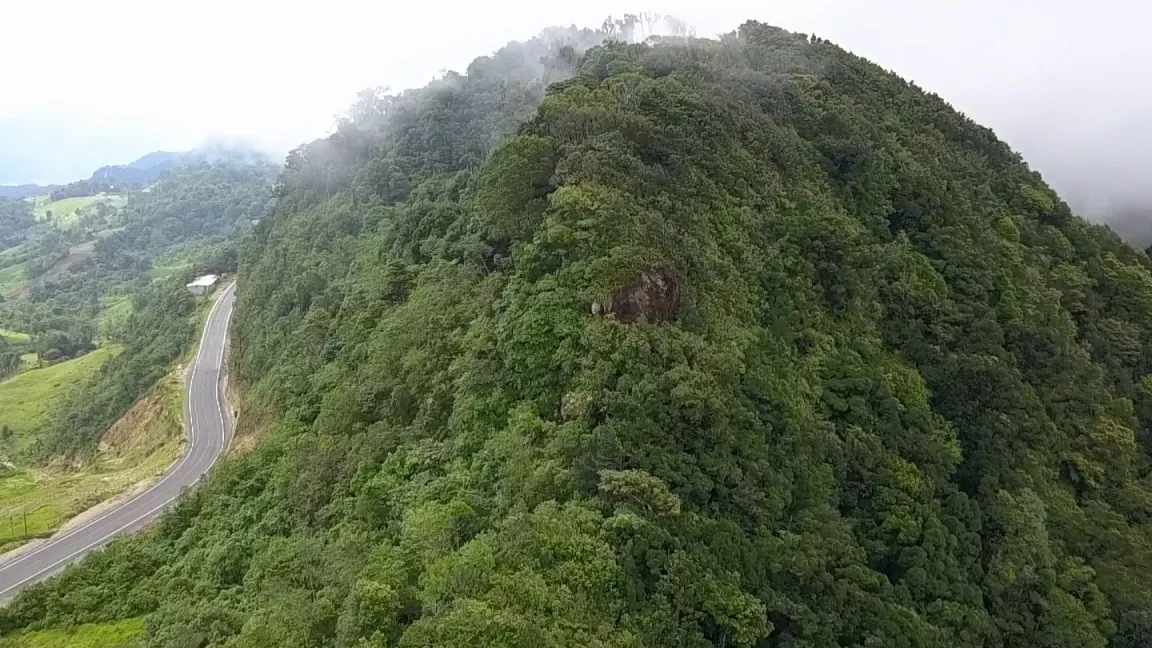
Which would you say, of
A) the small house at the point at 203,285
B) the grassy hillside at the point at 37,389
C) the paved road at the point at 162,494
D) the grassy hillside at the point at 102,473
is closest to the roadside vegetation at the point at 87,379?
the grassy hillside at the point at 102,473

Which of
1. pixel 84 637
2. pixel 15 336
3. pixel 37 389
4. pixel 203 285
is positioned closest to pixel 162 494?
pixel 84 637

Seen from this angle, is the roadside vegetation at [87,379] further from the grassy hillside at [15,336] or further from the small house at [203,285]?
the small house at [203,285]

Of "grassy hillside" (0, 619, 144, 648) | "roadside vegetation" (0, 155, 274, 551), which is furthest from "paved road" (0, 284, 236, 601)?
"grassy hillside" (0, 619, 144, 648)

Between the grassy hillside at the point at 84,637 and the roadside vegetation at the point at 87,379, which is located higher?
the roadside vegetation at the point at 87,379

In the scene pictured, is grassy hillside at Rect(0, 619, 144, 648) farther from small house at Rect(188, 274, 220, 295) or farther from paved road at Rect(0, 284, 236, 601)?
small house at Rect(188, 274, 220, 295)

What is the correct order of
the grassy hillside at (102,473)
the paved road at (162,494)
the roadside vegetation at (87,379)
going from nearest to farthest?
the paved road at (162,494) → the grassy hillside at (102,473) → the roadside vegetation at (87,379)

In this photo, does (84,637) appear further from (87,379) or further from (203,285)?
(87,379)

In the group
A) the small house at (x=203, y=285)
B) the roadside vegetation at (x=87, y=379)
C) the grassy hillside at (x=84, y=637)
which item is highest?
the small house at (x=203, y=285)
